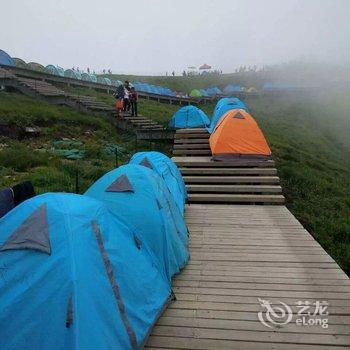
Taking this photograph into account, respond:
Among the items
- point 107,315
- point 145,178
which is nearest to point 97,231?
point 107,315

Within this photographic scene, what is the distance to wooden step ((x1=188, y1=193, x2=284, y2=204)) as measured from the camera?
30.5 feet

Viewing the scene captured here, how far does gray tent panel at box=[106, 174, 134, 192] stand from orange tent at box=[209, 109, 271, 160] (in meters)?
6.13

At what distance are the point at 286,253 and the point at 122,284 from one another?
340cm

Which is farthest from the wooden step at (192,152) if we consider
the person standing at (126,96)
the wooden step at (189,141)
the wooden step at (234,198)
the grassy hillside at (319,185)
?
the person standing at (126,96)

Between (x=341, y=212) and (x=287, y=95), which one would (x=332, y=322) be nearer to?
(x=341, y=212)

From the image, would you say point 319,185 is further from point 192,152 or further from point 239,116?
point 192,152

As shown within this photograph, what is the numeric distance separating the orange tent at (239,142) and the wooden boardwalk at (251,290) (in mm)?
3376

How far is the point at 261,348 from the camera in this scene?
384cm

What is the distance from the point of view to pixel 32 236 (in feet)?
11.9

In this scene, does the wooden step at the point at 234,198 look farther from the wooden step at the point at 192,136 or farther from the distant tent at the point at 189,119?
the distant tent at the point at 189,119

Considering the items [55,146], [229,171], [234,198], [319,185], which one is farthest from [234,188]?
[55,146]

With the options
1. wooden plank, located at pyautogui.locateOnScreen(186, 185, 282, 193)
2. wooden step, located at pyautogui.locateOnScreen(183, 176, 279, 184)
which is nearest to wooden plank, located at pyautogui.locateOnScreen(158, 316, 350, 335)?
wooden plank, located at pyautogui.locateOnScreen(186, 185, 282, 193)

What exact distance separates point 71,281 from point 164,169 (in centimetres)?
461

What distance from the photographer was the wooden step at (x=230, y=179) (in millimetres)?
10117
